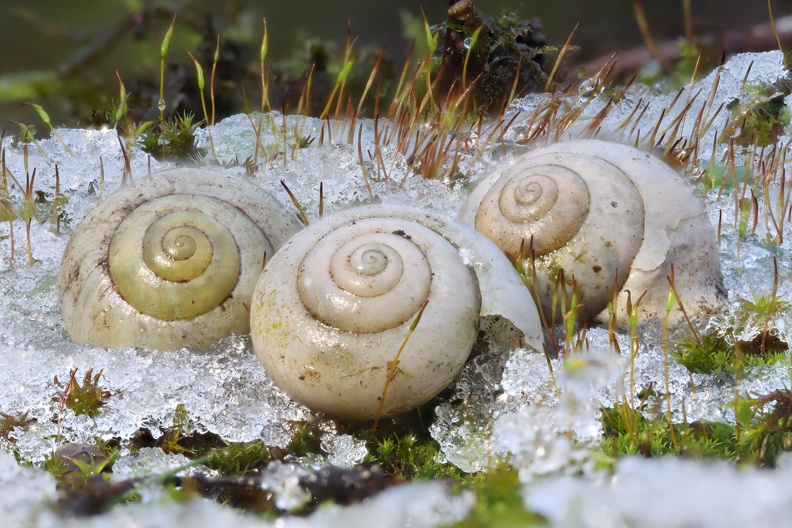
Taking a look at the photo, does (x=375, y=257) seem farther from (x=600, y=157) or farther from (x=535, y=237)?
(x=600, y=157)

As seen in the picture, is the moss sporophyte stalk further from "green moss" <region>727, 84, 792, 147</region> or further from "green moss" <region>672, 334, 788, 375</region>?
"green moss" <region>727, 84, 792, 147</region>

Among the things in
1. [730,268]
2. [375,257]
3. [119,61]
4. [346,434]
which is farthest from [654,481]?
[119,61]

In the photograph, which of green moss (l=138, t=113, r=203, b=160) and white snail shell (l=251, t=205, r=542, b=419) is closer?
white snail shell (l=251, t=205, r=542, b=419)

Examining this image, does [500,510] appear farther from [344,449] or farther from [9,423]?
[9,423]

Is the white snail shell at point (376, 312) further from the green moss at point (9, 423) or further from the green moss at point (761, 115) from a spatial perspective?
the green moss at point (761, 115)


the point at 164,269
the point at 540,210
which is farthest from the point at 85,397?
the point at 540,210

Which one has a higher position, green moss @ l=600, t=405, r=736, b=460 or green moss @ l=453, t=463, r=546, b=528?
green moss @ l=453, t=463, r=546, b=528

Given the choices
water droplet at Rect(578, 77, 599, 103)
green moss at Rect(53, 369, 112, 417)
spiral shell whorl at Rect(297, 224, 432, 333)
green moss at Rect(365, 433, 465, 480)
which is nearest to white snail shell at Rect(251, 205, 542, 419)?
spiral shell whorl at Rect(297, 224, 432, 333)
